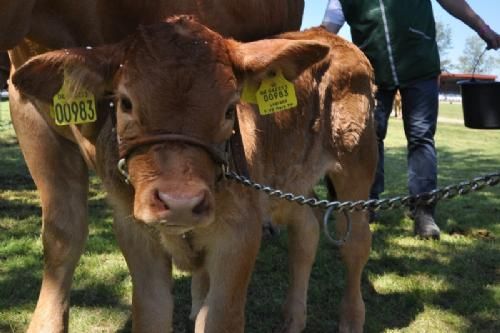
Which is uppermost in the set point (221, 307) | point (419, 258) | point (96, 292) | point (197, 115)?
point (197, 115)

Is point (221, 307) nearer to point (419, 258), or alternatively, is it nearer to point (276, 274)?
point (276, 274)

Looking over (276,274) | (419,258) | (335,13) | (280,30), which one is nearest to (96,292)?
(276,274)

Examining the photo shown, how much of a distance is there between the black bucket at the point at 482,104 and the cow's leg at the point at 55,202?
2.31 metres

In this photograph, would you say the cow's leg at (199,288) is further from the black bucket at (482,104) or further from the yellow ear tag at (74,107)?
the black bucket at (482,104)

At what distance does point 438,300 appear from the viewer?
14.1ft

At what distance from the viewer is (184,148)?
7.63 ft

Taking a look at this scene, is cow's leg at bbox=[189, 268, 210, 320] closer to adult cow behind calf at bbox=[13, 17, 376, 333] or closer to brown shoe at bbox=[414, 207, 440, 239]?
adult cow behind calf at bbox=[13, 17, 376, 333]

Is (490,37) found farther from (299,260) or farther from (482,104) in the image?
(299,260)

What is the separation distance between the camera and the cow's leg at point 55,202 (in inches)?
132

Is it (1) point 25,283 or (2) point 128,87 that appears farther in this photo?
(1) point 25,283

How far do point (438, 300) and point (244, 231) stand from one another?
197 cm

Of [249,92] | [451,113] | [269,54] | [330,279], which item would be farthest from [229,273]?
[451,113]

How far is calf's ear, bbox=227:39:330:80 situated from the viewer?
106 inches

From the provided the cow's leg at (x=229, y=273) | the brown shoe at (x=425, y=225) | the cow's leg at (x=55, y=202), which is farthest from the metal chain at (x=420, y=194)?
the brown shoe at (x=425, y=225)
